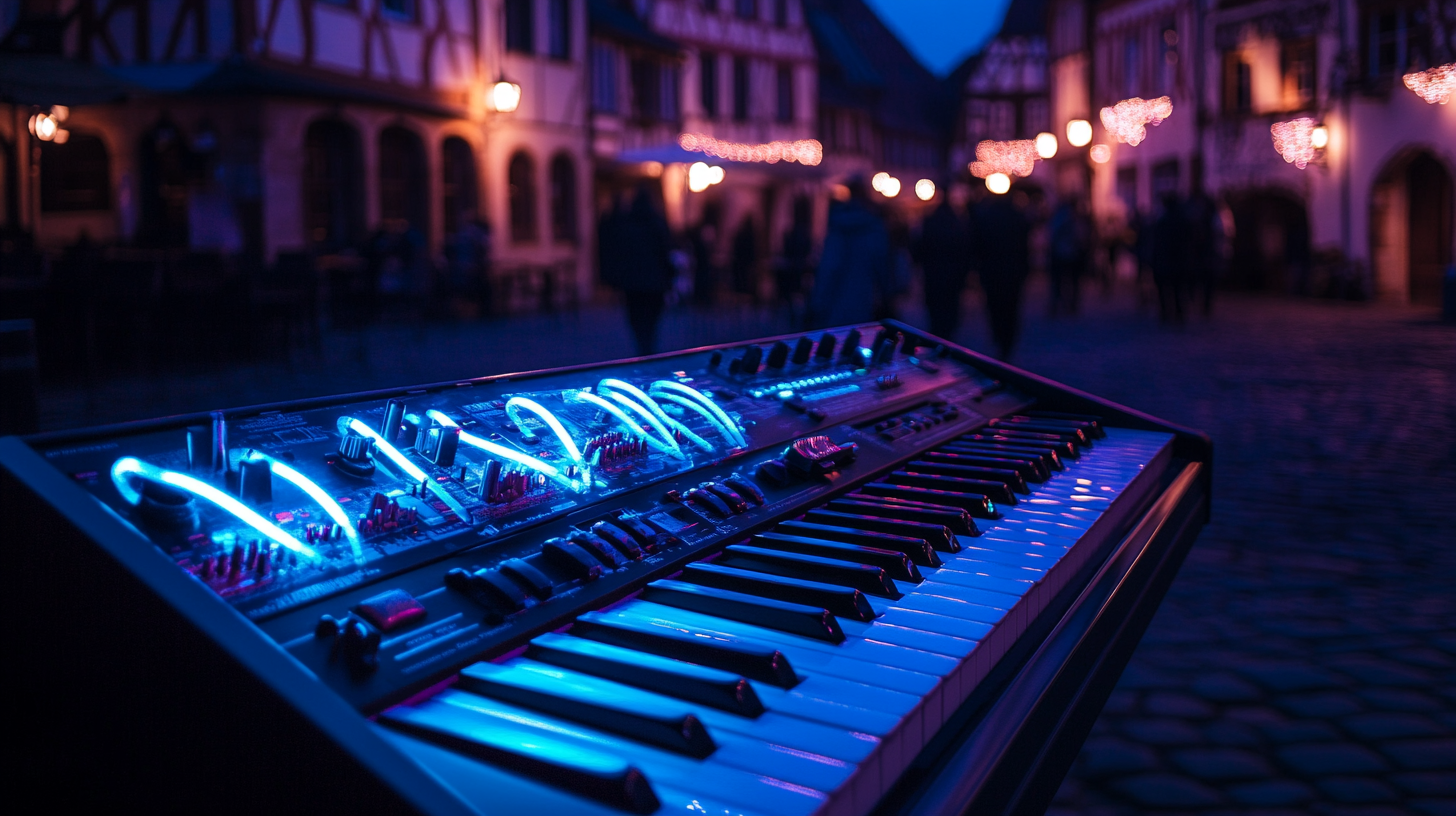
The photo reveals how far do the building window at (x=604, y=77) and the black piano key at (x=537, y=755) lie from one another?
83.3ft

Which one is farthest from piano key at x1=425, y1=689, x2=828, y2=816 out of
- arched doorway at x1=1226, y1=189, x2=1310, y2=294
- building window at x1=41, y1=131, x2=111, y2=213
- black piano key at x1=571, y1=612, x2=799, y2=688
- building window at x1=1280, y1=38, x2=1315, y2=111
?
arched doorway at x1=1226, y1=189, x2=1310, y2=294

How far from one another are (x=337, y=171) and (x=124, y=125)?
2954 mm

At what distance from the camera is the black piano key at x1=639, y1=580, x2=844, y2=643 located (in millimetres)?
1351

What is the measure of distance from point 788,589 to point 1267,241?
2683 cm

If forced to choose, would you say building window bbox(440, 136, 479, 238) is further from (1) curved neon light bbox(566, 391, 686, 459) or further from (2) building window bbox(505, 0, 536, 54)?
(1) curved neon light bbox(566, 391, 686, 459)

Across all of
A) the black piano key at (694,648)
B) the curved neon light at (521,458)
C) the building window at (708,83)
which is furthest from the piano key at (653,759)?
the building window at (708,83)

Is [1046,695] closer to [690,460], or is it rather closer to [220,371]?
[690,460]

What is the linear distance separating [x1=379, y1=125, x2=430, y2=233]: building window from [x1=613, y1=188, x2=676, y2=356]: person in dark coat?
1006 centimetres

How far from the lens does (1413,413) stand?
8039 millimetres

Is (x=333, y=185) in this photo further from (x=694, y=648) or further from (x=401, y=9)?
(x=694, y=648)

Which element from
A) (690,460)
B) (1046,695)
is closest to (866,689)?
(1046,695)

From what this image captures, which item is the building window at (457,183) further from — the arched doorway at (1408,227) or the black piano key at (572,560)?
the black piano key at (572,560)

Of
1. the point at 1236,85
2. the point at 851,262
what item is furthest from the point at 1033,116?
the point at 851,262

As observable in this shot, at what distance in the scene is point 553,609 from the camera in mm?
1302
